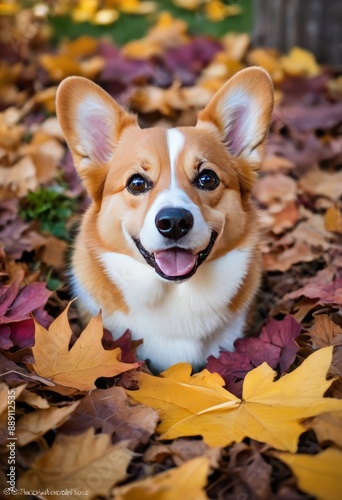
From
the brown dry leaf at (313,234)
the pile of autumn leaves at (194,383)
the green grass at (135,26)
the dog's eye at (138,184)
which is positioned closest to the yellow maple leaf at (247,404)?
the pile of autumn leaves at (194,383)

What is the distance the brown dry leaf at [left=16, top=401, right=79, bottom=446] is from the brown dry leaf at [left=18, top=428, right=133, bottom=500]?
0.18 feet

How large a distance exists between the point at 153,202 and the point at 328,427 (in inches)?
35.7

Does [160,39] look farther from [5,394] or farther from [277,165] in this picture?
[5,394]

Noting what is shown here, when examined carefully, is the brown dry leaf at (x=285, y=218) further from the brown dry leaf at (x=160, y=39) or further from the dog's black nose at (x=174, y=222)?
the brown dry leaf at (x=160, y=39)

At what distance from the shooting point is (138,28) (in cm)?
495

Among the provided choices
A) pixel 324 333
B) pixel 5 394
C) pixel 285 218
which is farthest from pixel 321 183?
pixel 5 394

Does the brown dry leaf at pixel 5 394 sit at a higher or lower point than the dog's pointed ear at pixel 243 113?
lower

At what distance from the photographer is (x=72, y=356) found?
6.47 feet

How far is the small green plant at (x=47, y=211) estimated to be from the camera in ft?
9.64

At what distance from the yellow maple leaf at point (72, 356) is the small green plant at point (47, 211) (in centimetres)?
100

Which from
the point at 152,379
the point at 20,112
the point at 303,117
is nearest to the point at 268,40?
the point at 303,117

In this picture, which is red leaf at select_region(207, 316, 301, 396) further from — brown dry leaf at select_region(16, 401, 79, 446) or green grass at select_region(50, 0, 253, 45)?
green grass at select_region(50, 0, 253, 45)

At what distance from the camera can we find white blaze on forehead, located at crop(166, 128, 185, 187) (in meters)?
2.17

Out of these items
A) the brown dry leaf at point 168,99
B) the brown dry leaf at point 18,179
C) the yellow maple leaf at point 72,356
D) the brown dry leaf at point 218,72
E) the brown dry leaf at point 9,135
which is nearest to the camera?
the yellow maple leaf at point 72,356
